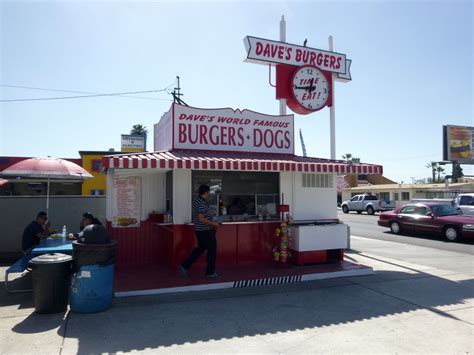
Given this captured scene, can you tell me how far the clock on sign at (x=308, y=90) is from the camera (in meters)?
9.84

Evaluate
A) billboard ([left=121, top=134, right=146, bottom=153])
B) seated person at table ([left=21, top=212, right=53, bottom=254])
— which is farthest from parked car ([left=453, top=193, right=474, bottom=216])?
billboard ([left=121, top=134, right=146, bottom=153])

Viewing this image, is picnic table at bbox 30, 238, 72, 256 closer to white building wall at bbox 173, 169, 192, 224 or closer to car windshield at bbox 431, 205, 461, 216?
white building wall at bbox 173, 169, 192, 224

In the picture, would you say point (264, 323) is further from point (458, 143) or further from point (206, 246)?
point (458, 143)

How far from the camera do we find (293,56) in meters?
9.97

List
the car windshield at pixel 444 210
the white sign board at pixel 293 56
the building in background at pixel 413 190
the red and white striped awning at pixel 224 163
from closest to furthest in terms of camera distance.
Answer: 1. the red and white striped awning at pixel 224 163
2. the white sign board at pixel 293 56
3. the car windshield at pixel 444 210
4. the building in background at pixel 413 190

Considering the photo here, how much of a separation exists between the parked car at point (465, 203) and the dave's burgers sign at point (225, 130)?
526 inches

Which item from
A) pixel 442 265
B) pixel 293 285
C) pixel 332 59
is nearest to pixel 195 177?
pixel 293 285

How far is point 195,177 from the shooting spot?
8.30m


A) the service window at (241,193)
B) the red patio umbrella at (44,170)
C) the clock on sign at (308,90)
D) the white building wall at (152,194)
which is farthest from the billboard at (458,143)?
the red patio umbrella at (44,170)

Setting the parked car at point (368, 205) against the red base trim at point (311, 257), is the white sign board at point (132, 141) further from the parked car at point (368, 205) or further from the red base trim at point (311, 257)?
the red base trim at point (311, 257)

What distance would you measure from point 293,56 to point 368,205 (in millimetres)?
25833

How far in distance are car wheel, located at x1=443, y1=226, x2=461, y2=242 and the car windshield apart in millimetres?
1037

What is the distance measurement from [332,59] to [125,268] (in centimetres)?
788

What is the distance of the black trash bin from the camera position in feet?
17.2
